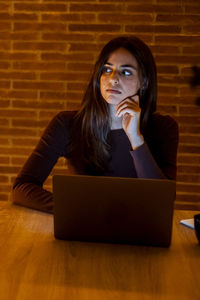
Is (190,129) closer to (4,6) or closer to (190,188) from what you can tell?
(190,188)

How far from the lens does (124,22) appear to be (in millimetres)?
2867

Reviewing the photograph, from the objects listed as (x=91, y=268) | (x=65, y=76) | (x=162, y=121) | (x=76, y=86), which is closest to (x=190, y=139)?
(x=76, y=86)

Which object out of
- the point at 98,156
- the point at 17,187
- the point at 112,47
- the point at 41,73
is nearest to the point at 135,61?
the point at 112,47

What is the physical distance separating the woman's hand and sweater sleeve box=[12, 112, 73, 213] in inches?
11.8

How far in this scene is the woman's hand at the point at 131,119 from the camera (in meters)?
1.62

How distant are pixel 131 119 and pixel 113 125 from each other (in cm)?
19

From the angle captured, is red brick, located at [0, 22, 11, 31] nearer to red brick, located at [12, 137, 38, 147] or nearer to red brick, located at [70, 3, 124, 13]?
red brick, located at [70, 3, 124, 13]

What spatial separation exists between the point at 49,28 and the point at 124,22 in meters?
0.56

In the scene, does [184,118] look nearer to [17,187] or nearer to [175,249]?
[17,187]

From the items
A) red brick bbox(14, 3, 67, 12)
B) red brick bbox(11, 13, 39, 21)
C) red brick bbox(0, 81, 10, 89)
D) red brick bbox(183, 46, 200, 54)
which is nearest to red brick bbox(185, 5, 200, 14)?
red brick bbox(183, 46, 200, 54)

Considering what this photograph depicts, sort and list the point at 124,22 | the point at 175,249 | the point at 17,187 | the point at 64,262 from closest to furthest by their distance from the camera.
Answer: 1. the point at 64,262
2. the point at 175,249
3. the point at 17,187
4. the point at 124,22

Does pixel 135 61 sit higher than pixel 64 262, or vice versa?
pixel 135 61

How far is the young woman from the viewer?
1.71 m

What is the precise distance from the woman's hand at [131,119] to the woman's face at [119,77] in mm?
46
